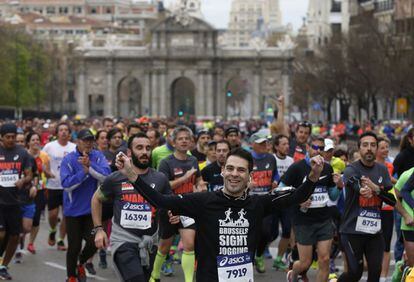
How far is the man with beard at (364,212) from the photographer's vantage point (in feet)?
38.6

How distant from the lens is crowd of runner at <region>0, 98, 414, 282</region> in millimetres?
8570

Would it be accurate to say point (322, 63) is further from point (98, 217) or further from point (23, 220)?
point (98, 217)

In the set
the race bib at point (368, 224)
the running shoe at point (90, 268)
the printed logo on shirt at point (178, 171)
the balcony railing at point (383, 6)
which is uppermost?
the balcony railing at point (383, 6)

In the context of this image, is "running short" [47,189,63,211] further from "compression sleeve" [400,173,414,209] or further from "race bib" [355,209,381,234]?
"compression sleeve" [400,173,414,209]

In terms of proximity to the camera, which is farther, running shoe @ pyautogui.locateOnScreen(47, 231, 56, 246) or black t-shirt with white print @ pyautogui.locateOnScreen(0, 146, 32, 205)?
running shoe @ pyautogui.locateOnScreen(47, 231, 56, 246)

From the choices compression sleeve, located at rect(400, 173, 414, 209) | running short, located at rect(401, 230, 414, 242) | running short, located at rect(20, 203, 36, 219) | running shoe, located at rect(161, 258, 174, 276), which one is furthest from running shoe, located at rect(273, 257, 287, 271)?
compression sleeve, located at rect(400, 173, 414, 209)

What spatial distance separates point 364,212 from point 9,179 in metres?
5.09

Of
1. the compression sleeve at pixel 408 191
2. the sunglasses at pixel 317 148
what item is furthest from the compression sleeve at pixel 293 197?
the sunglasses at pixel 317 148

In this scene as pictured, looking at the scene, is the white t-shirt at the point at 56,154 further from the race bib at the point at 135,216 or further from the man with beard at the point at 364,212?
the race bib at the point at 135,216

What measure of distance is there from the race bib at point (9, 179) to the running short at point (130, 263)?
14.4ft

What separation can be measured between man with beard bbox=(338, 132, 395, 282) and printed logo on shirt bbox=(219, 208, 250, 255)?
11.4 ft

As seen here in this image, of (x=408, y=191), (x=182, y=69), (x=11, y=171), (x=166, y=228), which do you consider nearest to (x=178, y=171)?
(x=166, y=228)

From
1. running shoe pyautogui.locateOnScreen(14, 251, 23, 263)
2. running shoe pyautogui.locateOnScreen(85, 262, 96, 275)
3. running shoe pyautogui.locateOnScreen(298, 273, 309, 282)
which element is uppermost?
running shoe pyautogui.locateOnScreen(298, 273, 309, 282)

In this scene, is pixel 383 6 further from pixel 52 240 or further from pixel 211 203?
pixel 211 203
